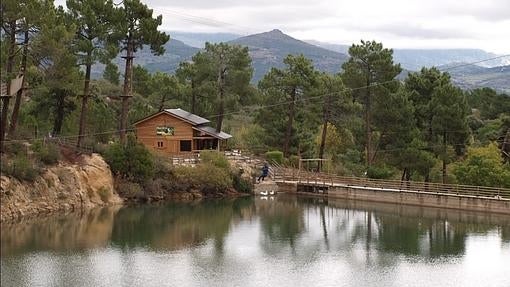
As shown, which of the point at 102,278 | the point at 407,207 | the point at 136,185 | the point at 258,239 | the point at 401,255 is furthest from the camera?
the point at 407,207

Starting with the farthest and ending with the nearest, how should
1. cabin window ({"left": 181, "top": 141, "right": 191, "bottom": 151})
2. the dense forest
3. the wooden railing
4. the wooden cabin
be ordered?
cabin window ({"left": 181, "top": 141, "right": 191, "bottom": 151}) → the wooden cabin → the wooden railing → the dense forest

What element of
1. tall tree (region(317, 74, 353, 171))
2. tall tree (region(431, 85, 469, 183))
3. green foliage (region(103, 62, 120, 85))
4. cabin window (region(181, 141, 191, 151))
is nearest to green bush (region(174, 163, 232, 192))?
cabin window (region(181, 141, 191, 151))

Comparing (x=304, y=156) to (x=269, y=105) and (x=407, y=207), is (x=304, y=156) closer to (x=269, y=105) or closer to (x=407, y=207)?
(x=269, y=105)

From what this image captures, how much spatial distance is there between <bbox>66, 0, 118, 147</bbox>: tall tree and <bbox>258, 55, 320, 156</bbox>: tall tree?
52.6ft

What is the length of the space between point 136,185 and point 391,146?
61.6 ft

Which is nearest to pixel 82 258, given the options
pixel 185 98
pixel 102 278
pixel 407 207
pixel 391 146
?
pixel 102 278

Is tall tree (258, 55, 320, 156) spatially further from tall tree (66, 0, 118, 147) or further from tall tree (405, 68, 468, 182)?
tall tree (66, 0, 118, 147)

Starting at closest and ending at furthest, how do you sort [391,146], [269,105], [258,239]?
[258,239], [391,146], [269,105]

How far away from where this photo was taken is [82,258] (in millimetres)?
27891

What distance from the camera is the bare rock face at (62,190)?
35.1 metres

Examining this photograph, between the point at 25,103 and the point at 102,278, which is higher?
the point at 25,103

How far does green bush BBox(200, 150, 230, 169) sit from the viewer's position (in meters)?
48.4

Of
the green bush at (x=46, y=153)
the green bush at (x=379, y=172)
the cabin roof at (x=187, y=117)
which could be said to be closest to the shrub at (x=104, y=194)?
the green bush at (x=46, y=153)

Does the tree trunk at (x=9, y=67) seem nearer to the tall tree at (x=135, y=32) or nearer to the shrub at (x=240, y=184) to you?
the tall tree at (x=135, y=32)
